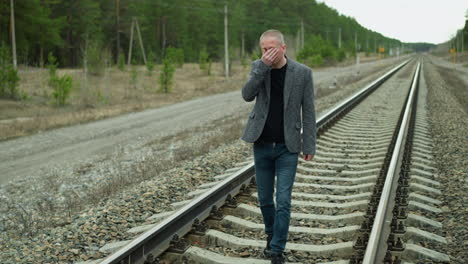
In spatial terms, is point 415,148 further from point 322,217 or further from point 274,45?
point 274,45

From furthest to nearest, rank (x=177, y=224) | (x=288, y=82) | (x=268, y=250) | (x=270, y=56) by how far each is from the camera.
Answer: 1. (x=177, y=224)
2. (x=268, y=250)
3. (x=288, y=82)
4. (x=270, y=56)

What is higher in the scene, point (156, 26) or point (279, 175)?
point (156, 26)

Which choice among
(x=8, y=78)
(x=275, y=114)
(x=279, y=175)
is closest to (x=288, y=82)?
(x=275, y=114)

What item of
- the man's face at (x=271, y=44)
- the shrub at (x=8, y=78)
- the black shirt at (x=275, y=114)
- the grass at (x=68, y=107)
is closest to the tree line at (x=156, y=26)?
the grass at (x=68, y=107)

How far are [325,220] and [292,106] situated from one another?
72.8 inches

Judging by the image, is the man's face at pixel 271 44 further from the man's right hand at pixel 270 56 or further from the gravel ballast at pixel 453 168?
the gravel ballast at pixel 453 168

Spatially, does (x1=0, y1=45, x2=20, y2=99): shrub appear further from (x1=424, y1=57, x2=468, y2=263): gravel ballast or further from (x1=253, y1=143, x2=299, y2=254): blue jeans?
(x1=253, y1=143, x2=299, y2=254): blue jeans

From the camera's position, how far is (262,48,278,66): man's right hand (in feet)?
11.8

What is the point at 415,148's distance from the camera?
930 centimetres

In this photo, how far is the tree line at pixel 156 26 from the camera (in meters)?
52.6

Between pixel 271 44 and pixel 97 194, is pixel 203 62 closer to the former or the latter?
pixel 97 194

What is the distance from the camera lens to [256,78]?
3.64 meters

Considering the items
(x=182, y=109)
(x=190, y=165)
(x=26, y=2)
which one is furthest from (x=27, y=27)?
(x=190, y=165)

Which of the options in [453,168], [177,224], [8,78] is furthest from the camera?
[8,78]
